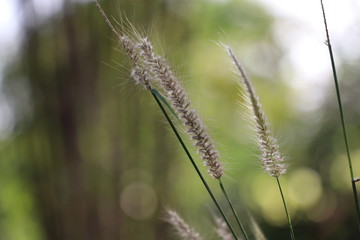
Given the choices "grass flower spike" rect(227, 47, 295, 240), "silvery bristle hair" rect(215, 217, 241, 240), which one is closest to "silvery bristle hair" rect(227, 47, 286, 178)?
"grass flower spike" rect(227, 47, 295, 240)

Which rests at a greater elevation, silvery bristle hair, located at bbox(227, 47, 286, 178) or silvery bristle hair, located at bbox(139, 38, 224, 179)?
silvery bristle hair, located at bbox(139, 38, 224, 179)

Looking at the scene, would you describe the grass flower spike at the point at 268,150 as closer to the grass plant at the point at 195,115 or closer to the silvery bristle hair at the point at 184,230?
the grass plant at the point at 195,115

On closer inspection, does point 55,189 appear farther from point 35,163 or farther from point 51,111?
point 51,111

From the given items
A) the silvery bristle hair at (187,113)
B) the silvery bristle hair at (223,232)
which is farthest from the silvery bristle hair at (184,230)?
the silvery bristle hair at (187,113)

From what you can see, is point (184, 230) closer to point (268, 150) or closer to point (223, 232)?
point (223, 232)

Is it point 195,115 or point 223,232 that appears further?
point 223,232

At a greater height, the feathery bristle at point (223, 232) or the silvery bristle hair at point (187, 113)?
the silvery bristle hair at point (187, 113)

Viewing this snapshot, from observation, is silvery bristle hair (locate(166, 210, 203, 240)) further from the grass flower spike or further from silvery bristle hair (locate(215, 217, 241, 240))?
the grass flower spike

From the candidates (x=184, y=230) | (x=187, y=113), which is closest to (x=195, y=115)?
(x=187, y=113)
